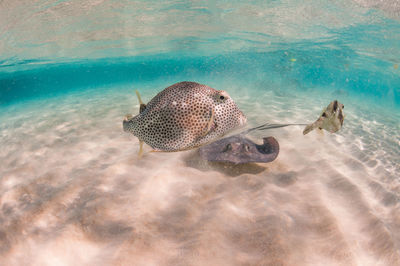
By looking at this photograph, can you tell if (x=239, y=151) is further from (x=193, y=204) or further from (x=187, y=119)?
(x=187, y=119)

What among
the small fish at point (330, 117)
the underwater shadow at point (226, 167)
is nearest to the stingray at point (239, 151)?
the underwater shadow at point (226, 167)

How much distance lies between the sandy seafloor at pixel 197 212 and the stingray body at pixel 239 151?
0.93 ft

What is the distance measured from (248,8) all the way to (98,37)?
16.6 meters

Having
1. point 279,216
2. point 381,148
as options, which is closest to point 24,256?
point 279,216

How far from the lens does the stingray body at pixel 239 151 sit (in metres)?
3.79

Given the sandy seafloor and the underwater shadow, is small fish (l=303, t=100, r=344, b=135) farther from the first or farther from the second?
the underwater shadow

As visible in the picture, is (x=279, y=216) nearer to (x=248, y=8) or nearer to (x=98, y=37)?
(x=248, y=8)

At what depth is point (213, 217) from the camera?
2.66 m

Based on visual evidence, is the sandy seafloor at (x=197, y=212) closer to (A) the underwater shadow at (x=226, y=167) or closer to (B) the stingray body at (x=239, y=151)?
(A) the underwater shadow at (x=226, y=167)

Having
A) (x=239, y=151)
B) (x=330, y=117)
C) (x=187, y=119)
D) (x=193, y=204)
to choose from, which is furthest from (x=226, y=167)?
(x=187, y=119)

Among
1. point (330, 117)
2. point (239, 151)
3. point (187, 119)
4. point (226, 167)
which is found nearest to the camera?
point (187, 119)

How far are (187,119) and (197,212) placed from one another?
1521 millimetres

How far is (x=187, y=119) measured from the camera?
186 cm

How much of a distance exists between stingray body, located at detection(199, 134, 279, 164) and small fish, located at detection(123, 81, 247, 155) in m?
1.98
